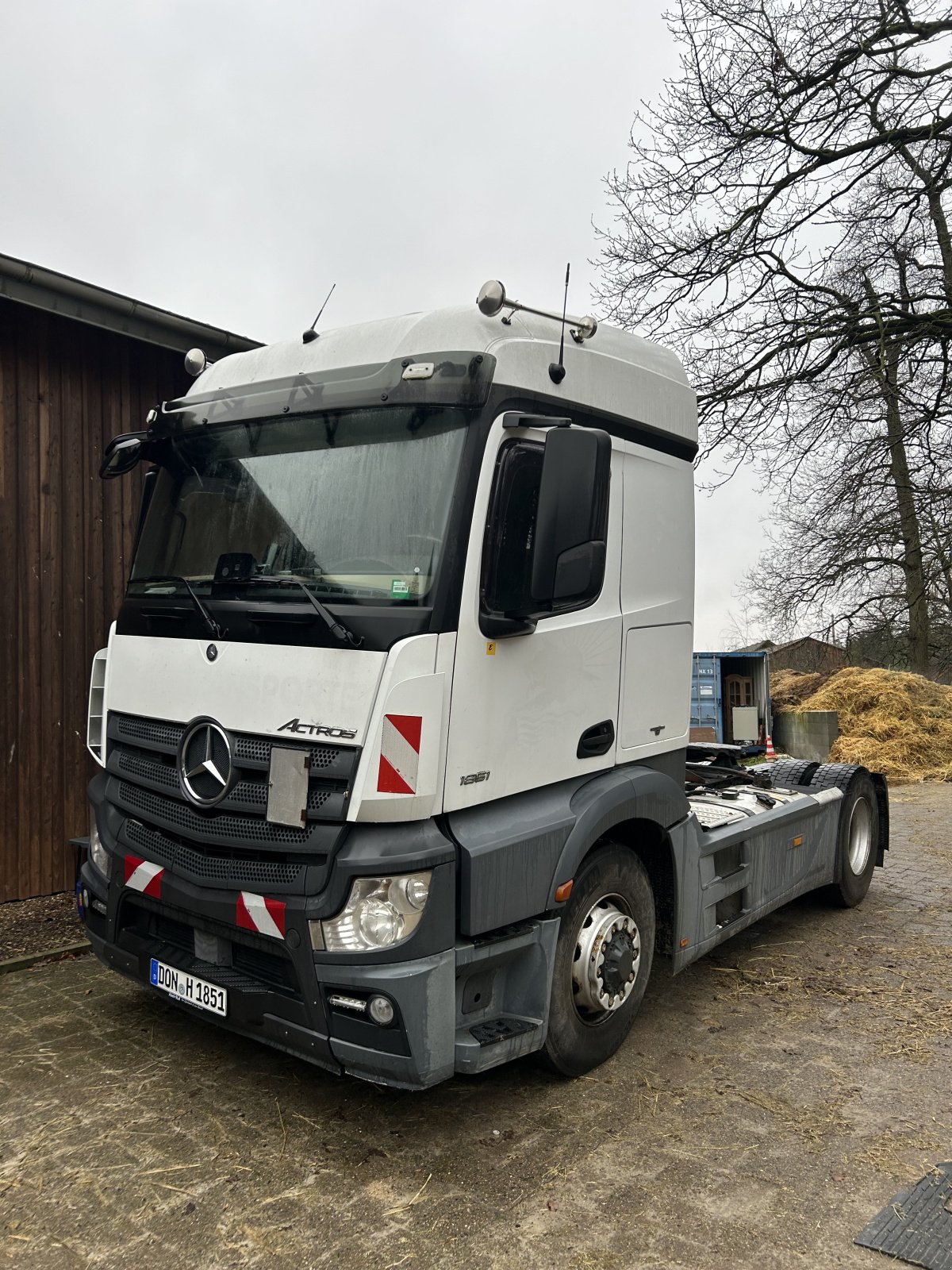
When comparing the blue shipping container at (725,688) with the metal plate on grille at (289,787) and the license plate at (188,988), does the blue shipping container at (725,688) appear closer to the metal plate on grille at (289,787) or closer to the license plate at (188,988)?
the license plate at (188,988)

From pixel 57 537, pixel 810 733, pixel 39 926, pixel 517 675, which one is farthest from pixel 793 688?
pixel 517 675

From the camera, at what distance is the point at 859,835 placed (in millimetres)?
7004

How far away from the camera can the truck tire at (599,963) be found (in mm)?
3840

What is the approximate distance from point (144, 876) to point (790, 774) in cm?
458

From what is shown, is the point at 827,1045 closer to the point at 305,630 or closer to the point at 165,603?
the point at 305,630

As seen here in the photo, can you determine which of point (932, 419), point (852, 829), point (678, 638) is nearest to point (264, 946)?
point (678, 638)

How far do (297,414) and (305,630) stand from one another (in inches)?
38.9

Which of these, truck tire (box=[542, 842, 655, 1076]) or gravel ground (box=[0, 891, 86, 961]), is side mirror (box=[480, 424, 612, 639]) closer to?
truck tire (box=[542, 842, 655, 1076])

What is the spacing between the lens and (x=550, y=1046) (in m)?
3.78

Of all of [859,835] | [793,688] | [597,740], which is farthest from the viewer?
[793,688]

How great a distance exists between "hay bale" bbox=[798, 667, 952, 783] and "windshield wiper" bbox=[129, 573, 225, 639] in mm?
13261

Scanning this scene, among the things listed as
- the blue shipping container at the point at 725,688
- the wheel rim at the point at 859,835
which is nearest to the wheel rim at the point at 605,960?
the wheel rim at the point at 859,835

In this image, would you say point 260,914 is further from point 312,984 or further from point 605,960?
point 605,960

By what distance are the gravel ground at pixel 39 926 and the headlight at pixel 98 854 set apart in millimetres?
1573
